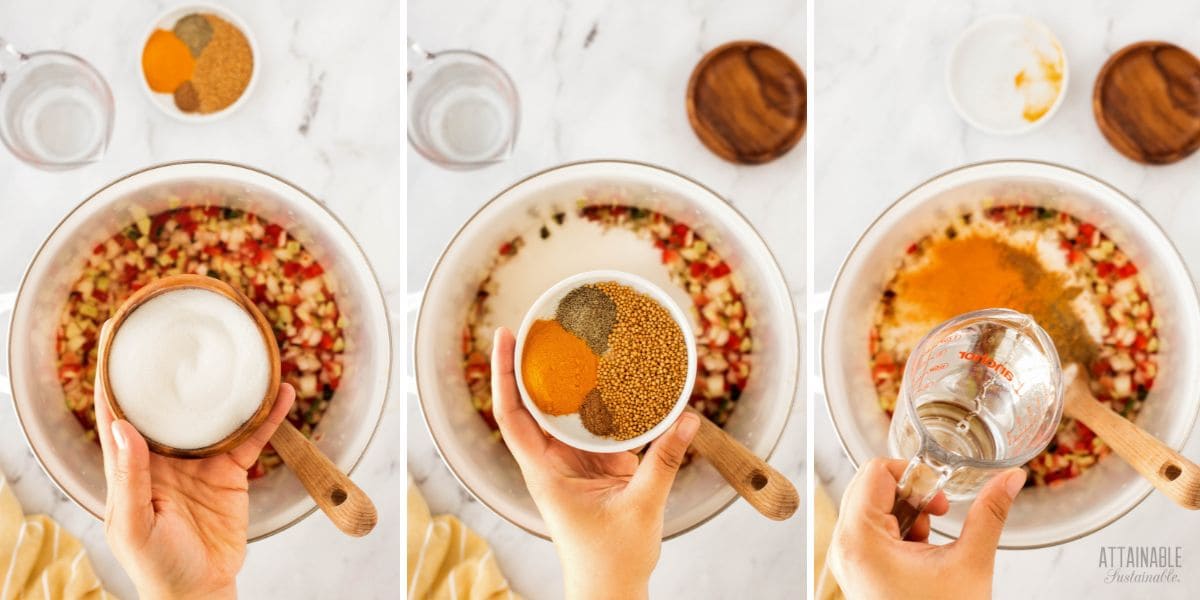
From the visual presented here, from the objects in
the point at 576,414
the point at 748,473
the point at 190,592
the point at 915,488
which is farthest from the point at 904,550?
the point at 190,592

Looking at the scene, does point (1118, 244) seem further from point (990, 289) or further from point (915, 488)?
point (915, 488)

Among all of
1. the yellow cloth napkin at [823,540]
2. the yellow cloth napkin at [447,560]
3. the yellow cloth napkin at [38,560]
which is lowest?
the yellow cloth napkin at [38,560]

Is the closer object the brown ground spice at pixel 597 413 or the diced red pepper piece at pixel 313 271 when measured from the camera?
the brown ground spice at pixel 597 413

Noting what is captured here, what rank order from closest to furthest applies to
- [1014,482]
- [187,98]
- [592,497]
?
[1014,482], [592,497], [187,98]

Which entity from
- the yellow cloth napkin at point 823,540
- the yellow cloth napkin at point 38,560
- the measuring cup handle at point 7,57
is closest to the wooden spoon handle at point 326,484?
the yellow cloth napkin at point 38,560

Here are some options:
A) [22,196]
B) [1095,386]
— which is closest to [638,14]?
[1095,386]

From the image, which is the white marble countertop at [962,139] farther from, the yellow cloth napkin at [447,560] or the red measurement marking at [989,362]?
the yellow cloth napkin at [447,560]
